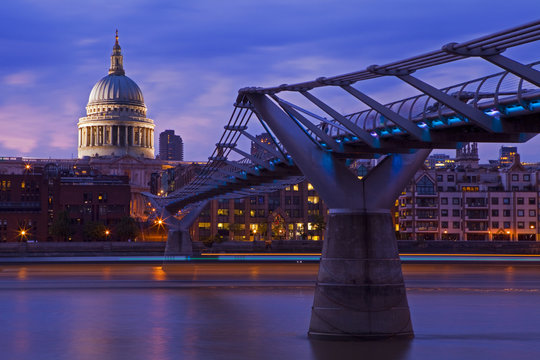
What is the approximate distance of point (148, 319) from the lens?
46.2 meters

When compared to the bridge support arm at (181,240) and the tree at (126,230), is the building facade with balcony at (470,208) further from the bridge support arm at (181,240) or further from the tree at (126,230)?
the bridge support arm at (181,240)

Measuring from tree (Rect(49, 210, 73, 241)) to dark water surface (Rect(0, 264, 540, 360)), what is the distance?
68953 mm

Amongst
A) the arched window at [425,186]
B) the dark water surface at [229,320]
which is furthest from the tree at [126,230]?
the dark water surface at [229,320]

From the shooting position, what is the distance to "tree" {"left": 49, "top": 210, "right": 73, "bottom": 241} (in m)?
147

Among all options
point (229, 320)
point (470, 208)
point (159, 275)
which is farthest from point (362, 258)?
point (470, 208)

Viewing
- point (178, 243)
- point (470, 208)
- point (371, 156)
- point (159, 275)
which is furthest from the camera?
point (470, 208)

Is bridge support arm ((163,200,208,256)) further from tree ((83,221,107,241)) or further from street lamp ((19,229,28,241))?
street lamp ((19,229,28,241))

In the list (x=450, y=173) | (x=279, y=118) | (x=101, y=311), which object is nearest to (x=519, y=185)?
(x=450, y=173)

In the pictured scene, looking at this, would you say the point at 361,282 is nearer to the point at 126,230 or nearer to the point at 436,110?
the point at 436,110

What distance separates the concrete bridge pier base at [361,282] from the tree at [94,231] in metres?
121

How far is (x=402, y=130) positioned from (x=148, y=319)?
66.4 feet

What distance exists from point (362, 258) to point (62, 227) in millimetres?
119890

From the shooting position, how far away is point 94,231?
15038 centimetres

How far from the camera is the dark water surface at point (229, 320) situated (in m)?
33.8
